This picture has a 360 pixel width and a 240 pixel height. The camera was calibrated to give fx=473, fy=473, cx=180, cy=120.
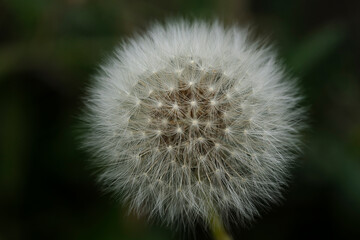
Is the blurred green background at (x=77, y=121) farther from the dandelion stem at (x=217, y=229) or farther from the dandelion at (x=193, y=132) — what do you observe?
the dandelion stem at (x=217, y=229)

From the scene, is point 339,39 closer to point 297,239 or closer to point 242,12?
point 242,12

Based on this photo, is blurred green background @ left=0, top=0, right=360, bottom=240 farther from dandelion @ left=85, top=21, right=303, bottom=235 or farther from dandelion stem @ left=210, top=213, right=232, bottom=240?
dandelion stem @ left=210, top=213, right=232, bottom=240

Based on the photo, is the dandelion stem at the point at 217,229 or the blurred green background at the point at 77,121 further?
the blurred green background at the point at 77,121

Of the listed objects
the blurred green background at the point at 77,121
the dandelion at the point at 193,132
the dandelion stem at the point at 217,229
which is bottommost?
the dandelion stem at the point at 217,229

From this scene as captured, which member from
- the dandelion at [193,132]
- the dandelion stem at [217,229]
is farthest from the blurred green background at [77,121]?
→ the dandelion stem at [217,229]

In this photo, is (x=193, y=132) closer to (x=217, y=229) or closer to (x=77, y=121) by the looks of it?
(x=217, y=229)

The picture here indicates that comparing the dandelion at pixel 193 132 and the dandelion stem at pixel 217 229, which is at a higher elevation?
the dandelion at pixel 193 132

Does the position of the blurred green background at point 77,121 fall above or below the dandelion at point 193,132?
above
